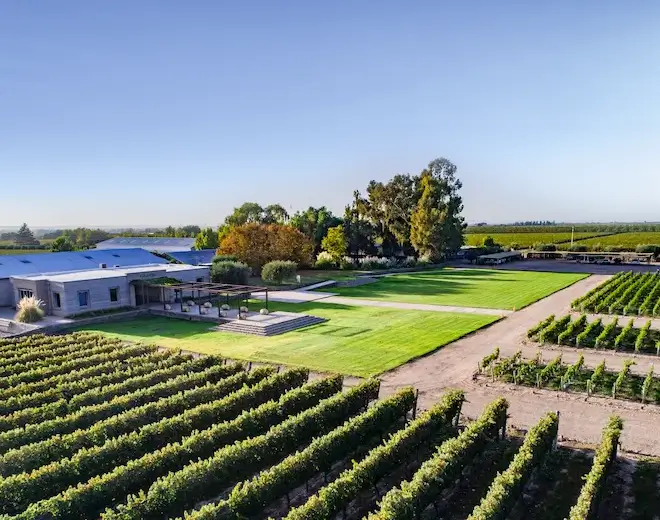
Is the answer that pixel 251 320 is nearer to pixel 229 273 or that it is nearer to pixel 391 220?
pixel 229 273

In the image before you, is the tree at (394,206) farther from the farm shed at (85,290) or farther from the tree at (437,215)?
the farm shed at (85,290)

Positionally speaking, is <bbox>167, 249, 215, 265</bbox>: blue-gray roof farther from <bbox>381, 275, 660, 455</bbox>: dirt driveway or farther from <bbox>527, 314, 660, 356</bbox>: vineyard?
<bbox>527, 314, 660, 356</bbox>: vineyard

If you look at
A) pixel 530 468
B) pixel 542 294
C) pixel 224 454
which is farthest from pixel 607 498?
pixel 542 294

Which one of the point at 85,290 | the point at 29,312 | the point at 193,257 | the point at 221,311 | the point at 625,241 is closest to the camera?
the point at 29,312

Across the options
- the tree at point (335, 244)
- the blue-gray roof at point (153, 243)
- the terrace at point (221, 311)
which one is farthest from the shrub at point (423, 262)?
the blue-gray roof at point (153, 243)

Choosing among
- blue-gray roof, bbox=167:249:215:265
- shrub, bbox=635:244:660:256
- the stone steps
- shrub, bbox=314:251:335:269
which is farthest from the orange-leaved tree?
shrub, bbox=635:244:660:256

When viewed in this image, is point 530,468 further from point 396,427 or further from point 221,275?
point 221,275

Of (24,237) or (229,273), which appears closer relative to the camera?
(229,273)

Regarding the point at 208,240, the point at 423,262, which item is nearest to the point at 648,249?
the point at 423,262
